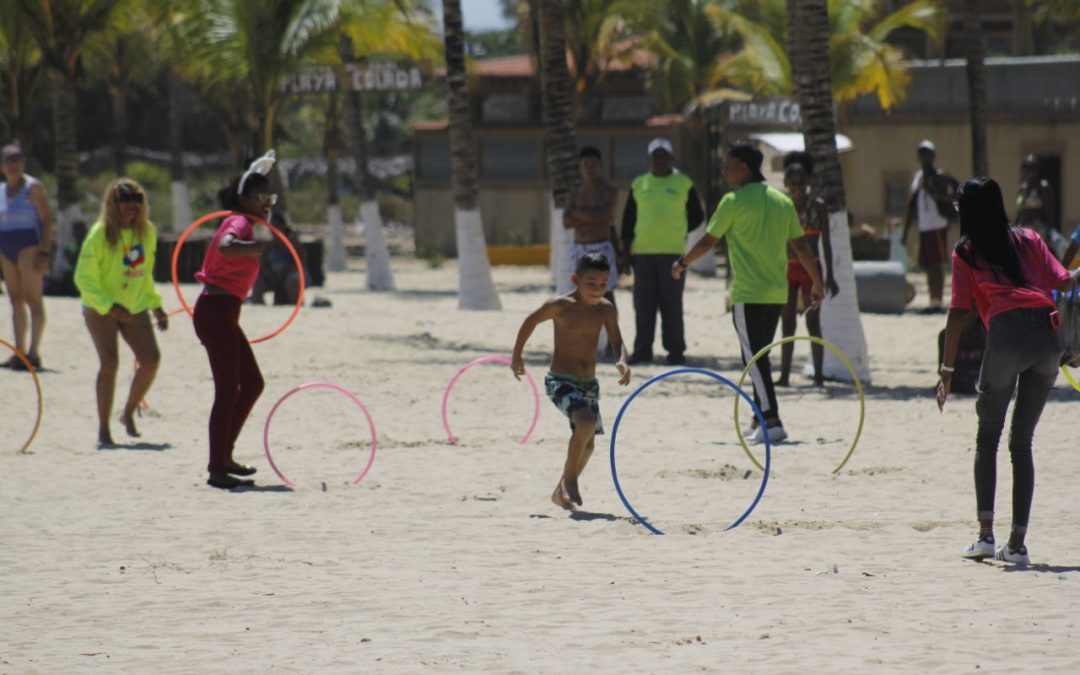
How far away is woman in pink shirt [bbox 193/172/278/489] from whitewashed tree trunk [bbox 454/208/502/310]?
35.5 ft

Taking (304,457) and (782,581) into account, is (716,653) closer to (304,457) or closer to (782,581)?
(782,581)

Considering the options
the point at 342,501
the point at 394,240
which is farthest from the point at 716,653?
the point at 394,240

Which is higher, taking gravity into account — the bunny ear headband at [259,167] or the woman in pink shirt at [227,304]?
the bunny ear headband at [259,167]

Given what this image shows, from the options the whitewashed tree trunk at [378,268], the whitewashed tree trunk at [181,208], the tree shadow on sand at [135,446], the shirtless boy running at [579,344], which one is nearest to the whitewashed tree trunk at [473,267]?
the whitewashed tree trunk at [378,268]

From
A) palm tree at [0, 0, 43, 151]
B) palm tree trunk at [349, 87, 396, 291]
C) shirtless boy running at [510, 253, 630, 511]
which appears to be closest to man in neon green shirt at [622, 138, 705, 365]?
shirtless boy running at [510, 253, 630, 511]

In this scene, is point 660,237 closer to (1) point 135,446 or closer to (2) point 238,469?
(1) point 135,446

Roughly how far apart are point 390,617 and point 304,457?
440 centimetres

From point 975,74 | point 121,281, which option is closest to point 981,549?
point 121,281

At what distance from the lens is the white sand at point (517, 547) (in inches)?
217

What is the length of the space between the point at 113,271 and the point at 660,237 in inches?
213

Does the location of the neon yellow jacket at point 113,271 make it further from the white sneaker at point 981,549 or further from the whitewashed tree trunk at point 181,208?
the whitewashed tree trunk at point 181,208

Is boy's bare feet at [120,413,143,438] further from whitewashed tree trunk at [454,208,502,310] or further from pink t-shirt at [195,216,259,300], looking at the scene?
whitewashed tree trunk at [454,208,502,310]

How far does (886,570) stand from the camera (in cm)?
663

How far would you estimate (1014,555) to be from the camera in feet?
21.9
